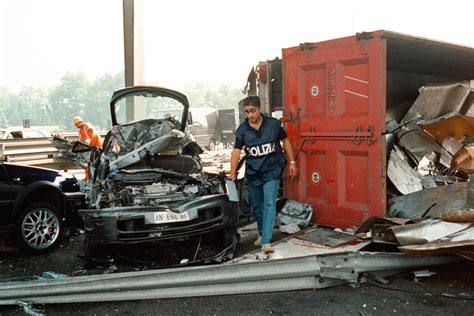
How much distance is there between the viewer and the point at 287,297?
355 cm

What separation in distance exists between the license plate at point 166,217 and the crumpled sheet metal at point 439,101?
12.0 feet

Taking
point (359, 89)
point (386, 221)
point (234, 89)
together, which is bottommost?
point (386, 221)

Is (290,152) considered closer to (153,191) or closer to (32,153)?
(153,191)

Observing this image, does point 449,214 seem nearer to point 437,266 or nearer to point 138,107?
point 437,266

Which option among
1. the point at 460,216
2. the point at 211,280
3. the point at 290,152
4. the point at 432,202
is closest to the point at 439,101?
the point at 432,202

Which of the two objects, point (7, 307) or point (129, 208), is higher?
point (129, 208)

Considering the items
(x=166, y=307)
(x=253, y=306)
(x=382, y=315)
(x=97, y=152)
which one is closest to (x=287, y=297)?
(x=253, y=306)

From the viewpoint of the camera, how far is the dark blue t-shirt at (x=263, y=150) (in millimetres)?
4703

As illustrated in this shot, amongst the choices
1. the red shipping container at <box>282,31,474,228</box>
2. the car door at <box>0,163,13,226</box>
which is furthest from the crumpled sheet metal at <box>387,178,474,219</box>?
the car door at <box>0,163,13,226</box>

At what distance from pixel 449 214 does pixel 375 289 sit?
914mm

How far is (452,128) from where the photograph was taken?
5.77m

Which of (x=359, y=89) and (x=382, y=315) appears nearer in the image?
(x=382, y=315)

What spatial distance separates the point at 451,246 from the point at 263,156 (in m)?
2.09

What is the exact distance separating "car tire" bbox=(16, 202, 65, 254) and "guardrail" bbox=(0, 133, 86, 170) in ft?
18.9
